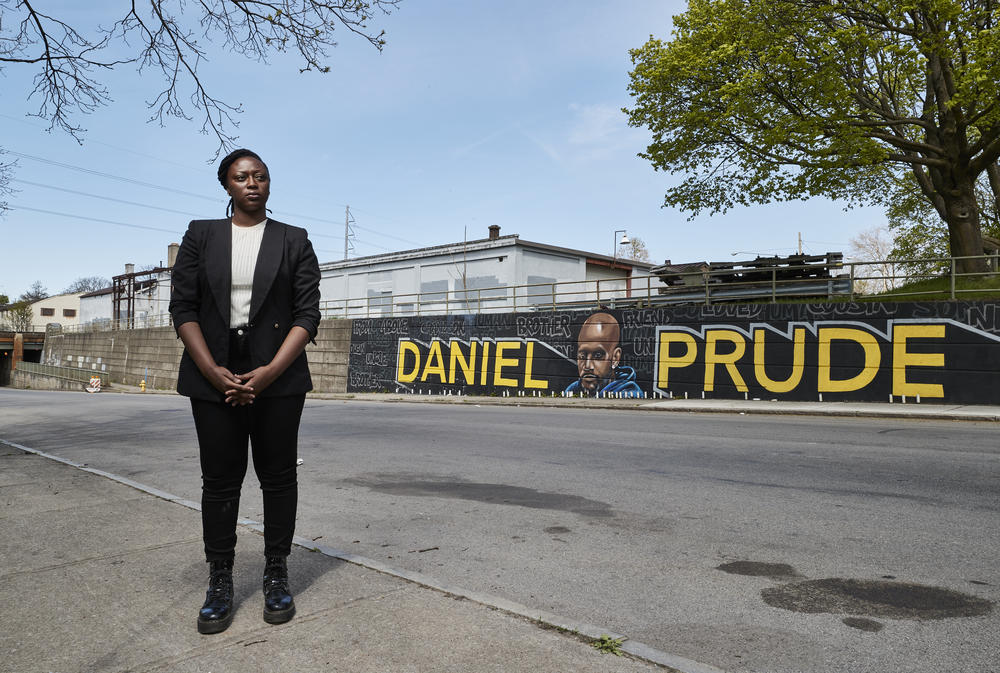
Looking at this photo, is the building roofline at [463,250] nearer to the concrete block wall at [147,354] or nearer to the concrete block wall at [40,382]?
the concrete block wall at [147,354]

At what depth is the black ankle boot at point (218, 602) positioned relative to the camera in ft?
9.48

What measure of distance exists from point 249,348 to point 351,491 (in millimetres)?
3596

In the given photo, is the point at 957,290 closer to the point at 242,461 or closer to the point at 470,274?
the point at 242,461

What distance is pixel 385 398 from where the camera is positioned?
26.0 m

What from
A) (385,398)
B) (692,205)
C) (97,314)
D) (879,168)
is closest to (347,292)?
(385,398)

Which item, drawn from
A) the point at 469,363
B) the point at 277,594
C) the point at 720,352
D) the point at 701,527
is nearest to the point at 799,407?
the point at 720,352

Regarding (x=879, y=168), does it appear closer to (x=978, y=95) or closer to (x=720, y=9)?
(x=978, y=95)

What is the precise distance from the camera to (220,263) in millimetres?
3053

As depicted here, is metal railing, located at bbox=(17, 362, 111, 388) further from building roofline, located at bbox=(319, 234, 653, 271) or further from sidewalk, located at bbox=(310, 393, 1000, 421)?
sidewalk, located at bbox=(310, 393, 1000, 421)

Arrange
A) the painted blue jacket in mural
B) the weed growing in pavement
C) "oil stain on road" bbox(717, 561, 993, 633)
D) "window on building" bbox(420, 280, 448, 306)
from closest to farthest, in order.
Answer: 1. the weed growing in pavement
2. "oil stain on road" bbox(717, 561, 993, 633)
3. the painted blue jacket in mural
4. "window on building" bbox(420, 280, 448, 306)

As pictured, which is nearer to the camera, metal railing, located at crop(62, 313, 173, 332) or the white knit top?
the white knit top

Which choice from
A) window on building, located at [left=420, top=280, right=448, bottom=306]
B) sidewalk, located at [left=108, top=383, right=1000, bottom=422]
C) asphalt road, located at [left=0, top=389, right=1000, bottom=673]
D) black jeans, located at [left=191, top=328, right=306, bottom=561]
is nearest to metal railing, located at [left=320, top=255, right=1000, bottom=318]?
sidewalk, located at [left=108, top=383, right=1000, bottom=422]

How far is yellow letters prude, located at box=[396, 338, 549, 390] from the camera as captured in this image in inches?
958

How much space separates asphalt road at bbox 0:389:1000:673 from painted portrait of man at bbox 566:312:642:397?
442 inches
